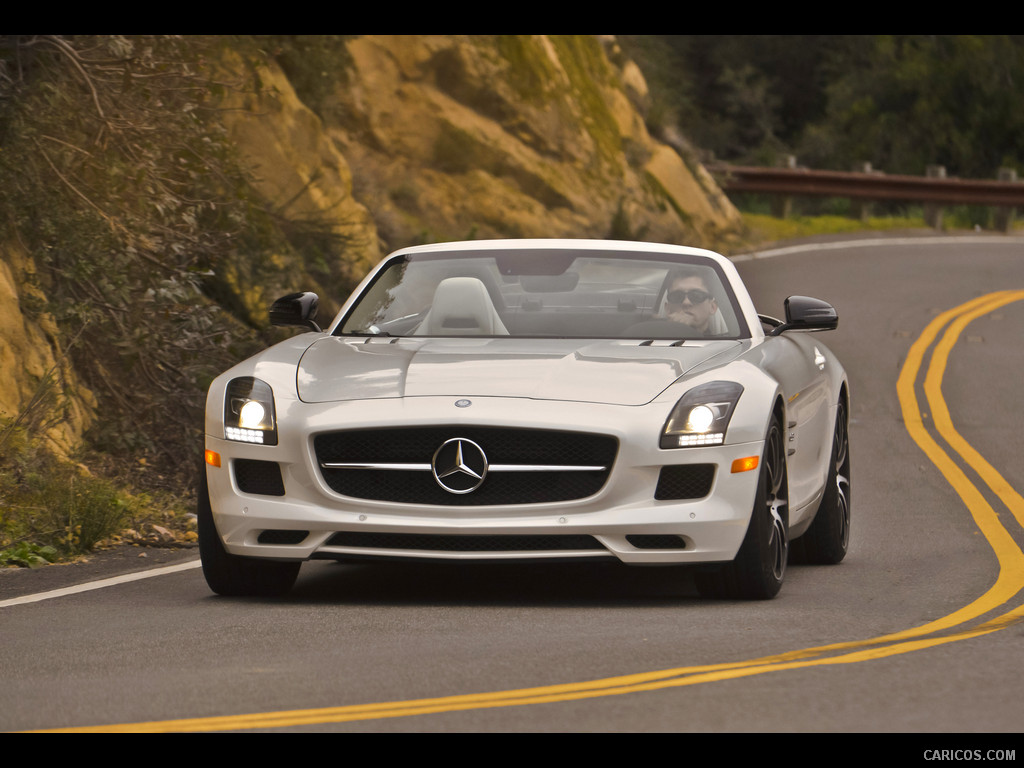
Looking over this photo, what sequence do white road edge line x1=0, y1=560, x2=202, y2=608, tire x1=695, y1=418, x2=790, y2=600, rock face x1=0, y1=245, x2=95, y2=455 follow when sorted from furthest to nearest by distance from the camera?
rock face x1=0, y1=245, x2=95, y2=455 → white road edge line x1=0, y1=560, x2=202, y2=608 → tire x1=695, y1=418, x2=790, y2=600

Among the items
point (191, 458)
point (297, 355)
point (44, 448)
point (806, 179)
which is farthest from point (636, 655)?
point (806, 179)

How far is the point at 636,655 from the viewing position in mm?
6438

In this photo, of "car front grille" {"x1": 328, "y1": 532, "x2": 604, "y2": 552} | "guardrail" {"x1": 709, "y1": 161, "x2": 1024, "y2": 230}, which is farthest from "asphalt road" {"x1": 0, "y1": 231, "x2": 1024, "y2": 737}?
"guardrail" {"x1": 709, "y1": 161, "x2": 1024, "y2": 230}

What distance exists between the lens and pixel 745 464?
755 cm

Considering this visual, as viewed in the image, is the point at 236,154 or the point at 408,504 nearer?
the point at 408,504

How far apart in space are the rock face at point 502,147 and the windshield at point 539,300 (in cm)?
1291

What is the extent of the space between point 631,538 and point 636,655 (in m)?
1.10

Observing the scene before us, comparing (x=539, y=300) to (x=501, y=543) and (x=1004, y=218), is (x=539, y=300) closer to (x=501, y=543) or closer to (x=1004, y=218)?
(x=501, y=543)

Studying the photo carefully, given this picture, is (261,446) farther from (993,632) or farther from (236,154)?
(236,154)

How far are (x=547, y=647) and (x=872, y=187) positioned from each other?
94.7 feet

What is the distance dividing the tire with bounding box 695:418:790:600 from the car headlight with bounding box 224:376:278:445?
6.24 ft

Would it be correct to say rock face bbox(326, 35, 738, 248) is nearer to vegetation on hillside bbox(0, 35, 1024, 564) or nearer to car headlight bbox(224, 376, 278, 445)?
vegetation on hillside bbox(0, 35, 1024, 564)

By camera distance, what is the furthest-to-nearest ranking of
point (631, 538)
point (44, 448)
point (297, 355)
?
point (44, 448), point (297, 355), point (631, 538)

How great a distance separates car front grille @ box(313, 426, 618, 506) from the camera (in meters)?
7.50
